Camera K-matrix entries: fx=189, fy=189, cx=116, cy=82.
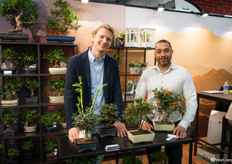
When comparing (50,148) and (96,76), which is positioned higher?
(96,76)

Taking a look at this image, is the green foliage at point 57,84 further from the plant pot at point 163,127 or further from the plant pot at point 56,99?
the plant pot at point 163,127

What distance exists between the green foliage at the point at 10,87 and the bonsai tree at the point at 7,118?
23 centimetres

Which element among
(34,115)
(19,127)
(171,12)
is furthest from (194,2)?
(19,127)

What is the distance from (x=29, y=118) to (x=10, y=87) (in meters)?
0.57

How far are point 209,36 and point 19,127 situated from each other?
4.42 m

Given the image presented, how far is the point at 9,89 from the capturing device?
289 centimetres

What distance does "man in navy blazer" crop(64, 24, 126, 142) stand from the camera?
1741 mm

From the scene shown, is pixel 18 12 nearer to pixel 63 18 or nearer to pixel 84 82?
pixel 63 18

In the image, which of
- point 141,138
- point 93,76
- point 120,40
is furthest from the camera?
point 120,40

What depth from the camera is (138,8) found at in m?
3.73

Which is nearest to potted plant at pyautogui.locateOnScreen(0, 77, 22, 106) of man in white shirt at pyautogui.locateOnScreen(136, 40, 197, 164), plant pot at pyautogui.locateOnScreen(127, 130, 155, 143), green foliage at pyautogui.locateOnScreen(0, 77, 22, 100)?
green foliage at pyautogui.locateOnScreen(0, 77, 22, 100)

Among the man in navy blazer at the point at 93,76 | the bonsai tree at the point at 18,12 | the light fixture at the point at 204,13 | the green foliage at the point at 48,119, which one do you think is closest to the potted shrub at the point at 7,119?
the green foliage at the point at 48,119

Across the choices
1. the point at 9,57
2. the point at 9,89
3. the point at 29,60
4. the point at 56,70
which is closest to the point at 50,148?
the point at 9,89

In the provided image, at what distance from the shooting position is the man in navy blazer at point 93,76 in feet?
5.71
